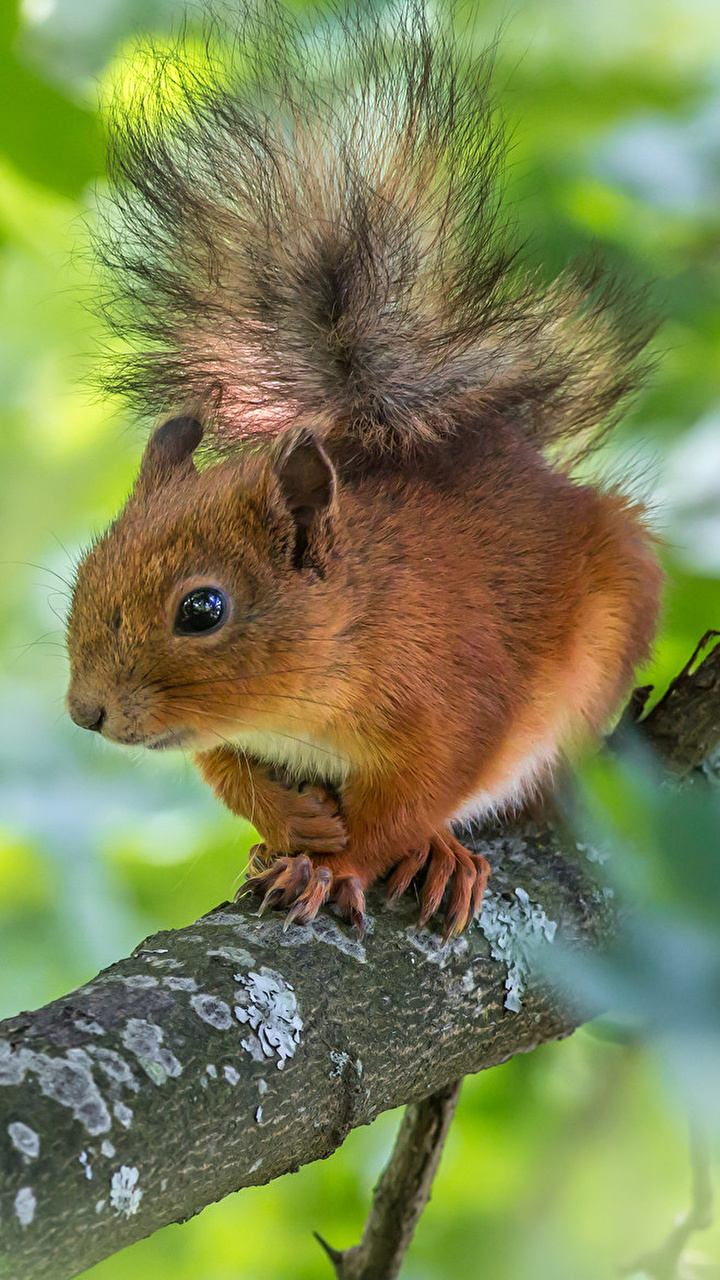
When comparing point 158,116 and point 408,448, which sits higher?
point 158,116

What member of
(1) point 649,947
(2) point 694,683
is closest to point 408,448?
(2) point 694,683

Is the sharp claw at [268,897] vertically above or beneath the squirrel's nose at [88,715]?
beneath

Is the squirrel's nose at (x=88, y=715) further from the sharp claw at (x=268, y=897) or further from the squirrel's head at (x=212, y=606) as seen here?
the sharp claw at (x=268, y=897)

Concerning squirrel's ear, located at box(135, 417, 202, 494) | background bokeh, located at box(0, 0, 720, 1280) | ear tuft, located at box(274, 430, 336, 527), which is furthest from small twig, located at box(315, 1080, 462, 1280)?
squirrel's ear, located at box(135, 417, 202, 494)

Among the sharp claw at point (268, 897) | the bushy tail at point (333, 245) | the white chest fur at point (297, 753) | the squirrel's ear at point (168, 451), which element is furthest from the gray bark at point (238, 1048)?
the bushy tail at point (333, 245)

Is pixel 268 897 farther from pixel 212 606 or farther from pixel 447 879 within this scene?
pixel 212 606

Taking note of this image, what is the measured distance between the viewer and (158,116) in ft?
5.51

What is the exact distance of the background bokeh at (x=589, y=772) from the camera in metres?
0.50

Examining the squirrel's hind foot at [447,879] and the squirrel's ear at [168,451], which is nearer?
the squirrel's hind foot at [447,879]

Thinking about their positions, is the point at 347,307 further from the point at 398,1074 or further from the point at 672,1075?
the point at 672,1075

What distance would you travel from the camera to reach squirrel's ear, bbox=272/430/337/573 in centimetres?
158

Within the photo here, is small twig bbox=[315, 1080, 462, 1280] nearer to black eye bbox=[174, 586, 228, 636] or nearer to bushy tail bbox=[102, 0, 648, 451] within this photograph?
black eye bbox=[174, 586, 228, 636]

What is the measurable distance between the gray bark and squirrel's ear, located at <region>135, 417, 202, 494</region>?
2.06 feet

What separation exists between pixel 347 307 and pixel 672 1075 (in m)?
1.44
